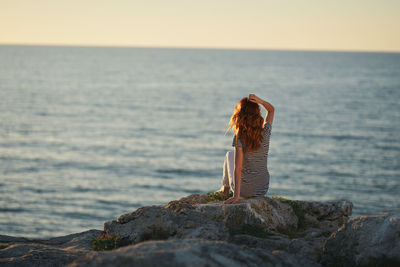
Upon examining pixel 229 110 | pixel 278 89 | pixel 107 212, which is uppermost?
pixel 278 89

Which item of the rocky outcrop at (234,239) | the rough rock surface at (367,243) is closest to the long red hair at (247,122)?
the rocky outcrop at (234,239)

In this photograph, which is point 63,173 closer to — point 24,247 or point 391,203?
point 391,203

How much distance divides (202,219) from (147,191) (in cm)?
2335

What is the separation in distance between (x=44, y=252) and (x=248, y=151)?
12.9 feet

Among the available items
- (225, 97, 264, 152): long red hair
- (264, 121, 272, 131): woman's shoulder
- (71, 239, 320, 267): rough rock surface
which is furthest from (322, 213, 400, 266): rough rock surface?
(264, 121, 272, 131): woman's shoulder

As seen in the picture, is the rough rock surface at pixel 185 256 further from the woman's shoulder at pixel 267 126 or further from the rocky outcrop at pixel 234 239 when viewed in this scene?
the woman's shoulder at pixel 267 126

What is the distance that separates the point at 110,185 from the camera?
3153 centimetres

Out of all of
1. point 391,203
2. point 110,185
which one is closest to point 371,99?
point 391,203

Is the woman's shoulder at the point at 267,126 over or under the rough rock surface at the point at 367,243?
over

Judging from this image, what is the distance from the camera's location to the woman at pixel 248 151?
7922mm

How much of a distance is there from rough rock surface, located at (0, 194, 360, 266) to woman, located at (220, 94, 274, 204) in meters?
0.30

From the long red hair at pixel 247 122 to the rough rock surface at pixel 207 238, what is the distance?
1.22 meters

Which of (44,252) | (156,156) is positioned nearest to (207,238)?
(44,252)

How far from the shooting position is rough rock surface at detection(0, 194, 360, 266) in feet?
15.4
